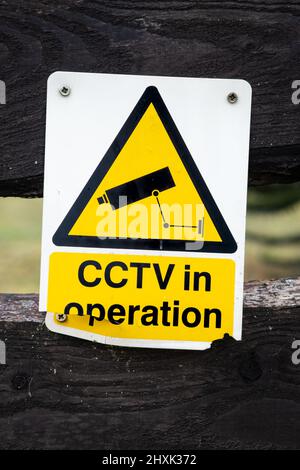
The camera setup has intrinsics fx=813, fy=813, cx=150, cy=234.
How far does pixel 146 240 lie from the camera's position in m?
1.65

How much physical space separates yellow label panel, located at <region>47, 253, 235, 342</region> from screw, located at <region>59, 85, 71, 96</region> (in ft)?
1.06

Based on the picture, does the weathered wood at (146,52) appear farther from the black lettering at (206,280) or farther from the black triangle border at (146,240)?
the black lettering at (206,280)

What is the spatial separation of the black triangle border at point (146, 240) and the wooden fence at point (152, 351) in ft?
0.27

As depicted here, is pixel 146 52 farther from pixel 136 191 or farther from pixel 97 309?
pixel 97 309

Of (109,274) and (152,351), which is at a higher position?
(109,274)

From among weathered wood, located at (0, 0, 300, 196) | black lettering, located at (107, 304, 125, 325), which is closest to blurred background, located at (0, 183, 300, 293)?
weathered wood, located at (0, 0, 300, 196)

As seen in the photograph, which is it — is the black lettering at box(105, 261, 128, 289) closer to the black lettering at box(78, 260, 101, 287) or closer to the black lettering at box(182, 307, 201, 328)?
the black lettering at box(78, 260, 101, 287)

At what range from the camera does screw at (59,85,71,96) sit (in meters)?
1.63

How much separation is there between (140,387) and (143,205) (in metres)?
0.38

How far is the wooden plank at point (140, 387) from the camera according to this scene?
5.50 ft

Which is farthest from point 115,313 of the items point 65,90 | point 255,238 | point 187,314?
point 255,238

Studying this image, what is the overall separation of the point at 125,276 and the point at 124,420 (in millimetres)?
303

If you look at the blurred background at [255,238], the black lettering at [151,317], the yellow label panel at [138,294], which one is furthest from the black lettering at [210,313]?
the blurred background at [255,238]

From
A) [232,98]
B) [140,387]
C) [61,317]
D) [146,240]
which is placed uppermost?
[232,98]
